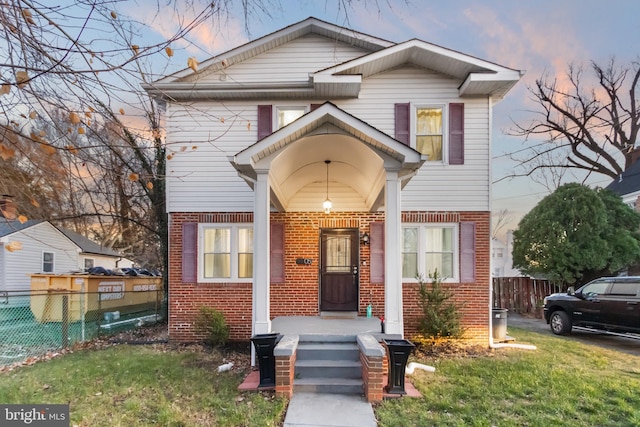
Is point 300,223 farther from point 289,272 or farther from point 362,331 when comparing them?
point 362,331

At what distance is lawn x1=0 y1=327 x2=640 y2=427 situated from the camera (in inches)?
168

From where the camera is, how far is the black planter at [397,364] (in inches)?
194

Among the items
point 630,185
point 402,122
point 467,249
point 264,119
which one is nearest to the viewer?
point 467,249

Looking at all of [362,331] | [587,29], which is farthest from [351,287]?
[587,29]

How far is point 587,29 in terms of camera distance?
12.5 meters

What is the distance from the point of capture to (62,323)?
7.87m

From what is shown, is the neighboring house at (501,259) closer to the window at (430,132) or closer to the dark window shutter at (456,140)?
the dark window shutter at (456,140)

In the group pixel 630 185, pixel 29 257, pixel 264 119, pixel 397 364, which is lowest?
pixel 397 364

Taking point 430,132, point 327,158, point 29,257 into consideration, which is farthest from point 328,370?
point 29,257

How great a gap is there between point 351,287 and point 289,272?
144 cm

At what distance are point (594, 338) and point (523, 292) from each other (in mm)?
4484

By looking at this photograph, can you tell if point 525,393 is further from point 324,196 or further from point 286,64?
point 286,64

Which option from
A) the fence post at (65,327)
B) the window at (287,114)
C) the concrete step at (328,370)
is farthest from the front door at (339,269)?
the fence post at (65,327)

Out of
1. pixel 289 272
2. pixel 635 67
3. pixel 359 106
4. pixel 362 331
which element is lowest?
pixel 362 331
